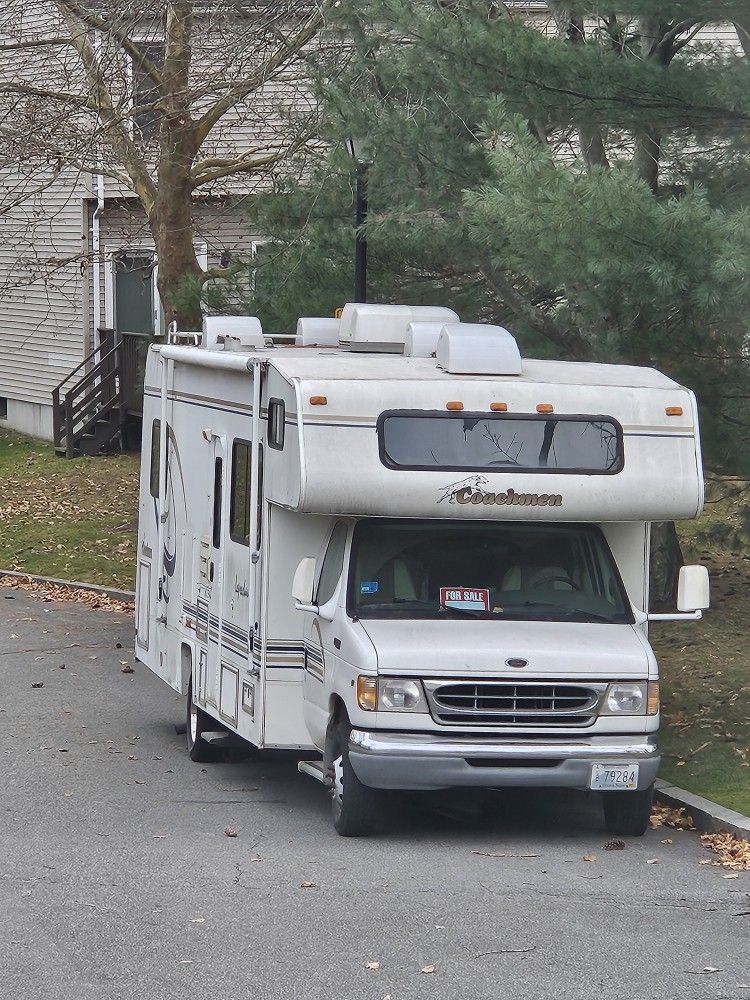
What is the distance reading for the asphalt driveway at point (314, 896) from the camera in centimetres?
695

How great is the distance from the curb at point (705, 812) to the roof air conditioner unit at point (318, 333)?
4.18 metres

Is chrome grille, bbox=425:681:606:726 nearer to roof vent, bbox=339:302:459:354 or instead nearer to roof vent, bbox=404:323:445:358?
roof vent, bbox=404:323:445:358

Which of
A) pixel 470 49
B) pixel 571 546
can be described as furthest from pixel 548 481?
pixel 470 49

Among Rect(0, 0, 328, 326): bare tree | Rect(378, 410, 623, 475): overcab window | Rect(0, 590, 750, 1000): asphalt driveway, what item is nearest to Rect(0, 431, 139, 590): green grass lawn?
Rect(0, 0, 328, 326): bare tree

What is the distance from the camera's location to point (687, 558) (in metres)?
20.6

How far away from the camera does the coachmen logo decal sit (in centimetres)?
955

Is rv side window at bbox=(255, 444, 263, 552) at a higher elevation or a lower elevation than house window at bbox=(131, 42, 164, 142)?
lower

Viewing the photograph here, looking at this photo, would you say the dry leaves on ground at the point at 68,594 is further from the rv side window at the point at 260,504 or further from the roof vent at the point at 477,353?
the roof vent at the point at 477,353

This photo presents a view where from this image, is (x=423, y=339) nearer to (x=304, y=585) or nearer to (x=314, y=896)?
(x=304, y=585)

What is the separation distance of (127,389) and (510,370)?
2212 centimetres

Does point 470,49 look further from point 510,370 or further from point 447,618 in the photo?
point 447,618

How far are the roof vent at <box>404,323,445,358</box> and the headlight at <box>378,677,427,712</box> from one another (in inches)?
104

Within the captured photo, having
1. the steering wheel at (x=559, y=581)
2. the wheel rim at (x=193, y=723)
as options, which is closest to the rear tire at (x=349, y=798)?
the steering wheel at (x=559, y=581)

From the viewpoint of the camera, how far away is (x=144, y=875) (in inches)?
342
